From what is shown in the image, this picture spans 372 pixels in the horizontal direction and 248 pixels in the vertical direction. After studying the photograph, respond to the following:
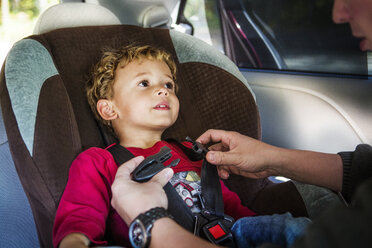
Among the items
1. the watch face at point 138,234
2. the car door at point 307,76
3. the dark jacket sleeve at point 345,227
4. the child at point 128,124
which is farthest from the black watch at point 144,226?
the car door at point 307,76

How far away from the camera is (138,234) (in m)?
0.69

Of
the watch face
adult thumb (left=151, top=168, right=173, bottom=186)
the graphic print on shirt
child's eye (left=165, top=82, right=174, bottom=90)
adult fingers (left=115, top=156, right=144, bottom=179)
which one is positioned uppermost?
child's eye (left=165, top=82, right=174, bottom=90)

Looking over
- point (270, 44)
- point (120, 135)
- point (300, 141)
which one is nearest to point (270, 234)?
point (120, 135)

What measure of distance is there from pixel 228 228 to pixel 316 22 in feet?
4.55

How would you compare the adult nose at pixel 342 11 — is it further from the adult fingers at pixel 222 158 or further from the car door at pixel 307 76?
the car door at pixel 307 76

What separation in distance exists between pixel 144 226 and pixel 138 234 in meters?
Result: 0.04

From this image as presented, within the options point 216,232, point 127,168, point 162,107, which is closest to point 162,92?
point 162,107

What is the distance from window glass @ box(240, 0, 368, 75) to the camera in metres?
1.74

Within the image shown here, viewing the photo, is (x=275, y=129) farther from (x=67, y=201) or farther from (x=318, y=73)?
(x=67, y=201)

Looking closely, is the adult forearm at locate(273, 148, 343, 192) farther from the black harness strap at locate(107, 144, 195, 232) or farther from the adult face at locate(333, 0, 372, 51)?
the adult face at locate(333, 0, 372, 51)

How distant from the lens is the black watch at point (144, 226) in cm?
67

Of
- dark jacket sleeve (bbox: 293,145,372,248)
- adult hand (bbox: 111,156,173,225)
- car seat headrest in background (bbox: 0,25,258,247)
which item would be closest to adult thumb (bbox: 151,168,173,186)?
adult hand (bbox: 111,156,173,225)

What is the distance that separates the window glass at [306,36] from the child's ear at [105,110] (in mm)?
1222

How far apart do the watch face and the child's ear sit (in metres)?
0.67
